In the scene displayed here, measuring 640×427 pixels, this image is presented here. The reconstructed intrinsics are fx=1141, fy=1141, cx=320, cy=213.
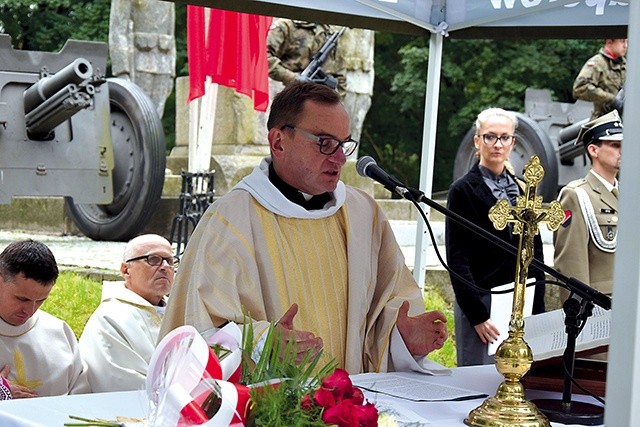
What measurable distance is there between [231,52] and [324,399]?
694 centimetres

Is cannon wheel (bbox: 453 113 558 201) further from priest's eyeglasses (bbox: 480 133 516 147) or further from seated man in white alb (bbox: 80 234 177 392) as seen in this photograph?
seated man in white alb (bbox: 80 234 177 392)

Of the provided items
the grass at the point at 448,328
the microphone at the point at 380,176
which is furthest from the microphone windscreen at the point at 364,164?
the grass at the point at 448,328

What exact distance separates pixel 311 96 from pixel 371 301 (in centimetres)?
70

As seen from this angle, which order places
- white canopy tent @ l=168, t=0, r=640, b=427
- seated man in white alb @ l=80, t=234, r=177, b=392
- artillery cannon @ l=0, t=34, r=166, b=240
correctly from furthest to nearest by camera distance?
artillery cannon @ l=0, t=34, r=166, b=240 < white canopy tent @ l=168, t=0, r=640, b=427 < seated man in white alb @ l=80, t=234, r=177, b=392

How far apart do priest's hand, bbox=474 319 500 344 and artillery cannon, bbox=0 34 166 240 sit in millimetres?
5017

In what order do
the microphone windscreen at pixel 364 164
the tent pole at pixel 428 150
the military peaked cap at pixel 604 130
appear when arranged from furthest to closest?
the tent pole at pixel 428 150 → the military peaked cap at pixel 604 130 → the microphone windscreen at pixel 364 164

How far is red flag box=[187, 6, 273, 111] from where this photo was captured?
29.0ft

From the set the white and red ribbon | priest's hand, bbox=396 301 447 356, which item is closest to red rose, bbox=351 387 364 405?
the white and red ribbon

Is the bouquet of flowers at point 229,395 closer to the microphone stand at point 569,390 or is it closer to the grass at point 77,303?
the microphone stand at point 569,390

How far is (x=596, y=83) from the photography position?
11234 millimetres

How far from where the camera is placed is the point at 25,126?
968 cm

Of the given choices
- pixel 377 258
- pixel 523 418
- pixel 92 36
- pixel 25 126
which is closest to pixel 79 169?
pixel 25 126

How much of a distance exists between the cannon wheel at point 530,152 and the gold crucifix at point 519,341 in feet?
32.3

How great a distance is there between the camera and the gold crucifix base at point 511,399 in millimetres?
2676
